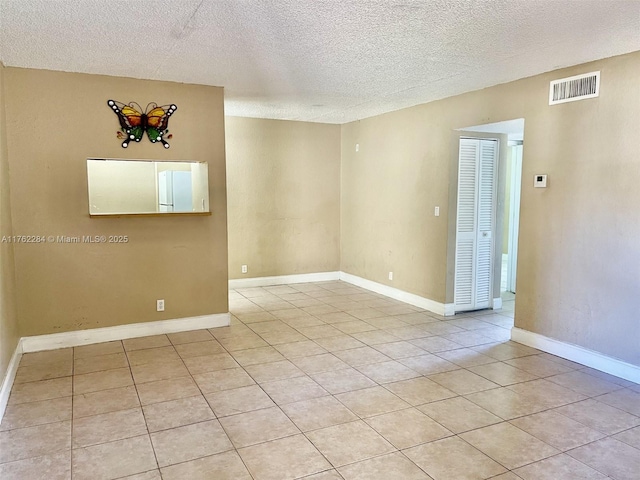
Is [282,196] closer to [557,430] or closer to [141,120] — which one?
[141,120]

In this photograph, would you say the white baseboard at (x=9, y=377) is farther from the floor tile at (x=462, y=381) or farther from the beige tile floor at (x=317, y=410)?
the floor tile at (x=462, y=381)

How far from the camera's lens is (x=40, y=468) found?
233cm

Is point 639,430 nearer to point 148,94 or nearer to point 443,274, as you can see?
point 443,274

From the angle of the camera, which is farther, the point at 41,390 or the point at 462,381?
the point at 462,381

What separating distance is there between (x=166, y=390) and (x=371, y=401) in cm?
149

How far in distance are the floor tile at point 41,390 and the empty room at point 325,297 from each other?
0.07ft

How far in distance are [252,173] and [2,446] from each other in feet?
15.5

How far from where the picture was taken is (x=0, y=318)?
10.3ft

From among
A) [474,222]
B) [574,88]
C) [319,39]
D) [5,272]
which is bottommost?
[5,272]

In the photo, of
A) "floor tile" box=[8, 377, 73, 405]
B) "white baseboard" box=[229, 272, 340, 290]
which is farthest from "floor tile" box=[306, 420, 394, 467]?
"white baseboard" box=[229, 272, 340, 290]

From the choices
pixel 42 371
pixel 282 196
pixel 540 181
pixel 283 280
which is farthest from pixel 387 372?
pixel 282 196

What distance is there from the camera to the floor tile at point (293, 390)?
3.16 metres

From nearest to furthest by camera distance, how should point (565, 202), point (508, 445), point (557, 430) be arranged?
point (508, 445) < point (557, 430) < point (565, 202)

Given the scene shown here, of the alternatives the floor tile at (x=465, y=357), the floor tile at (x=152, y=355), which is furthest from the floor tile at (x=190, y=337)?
the floor tile at (x=465, y=357)
